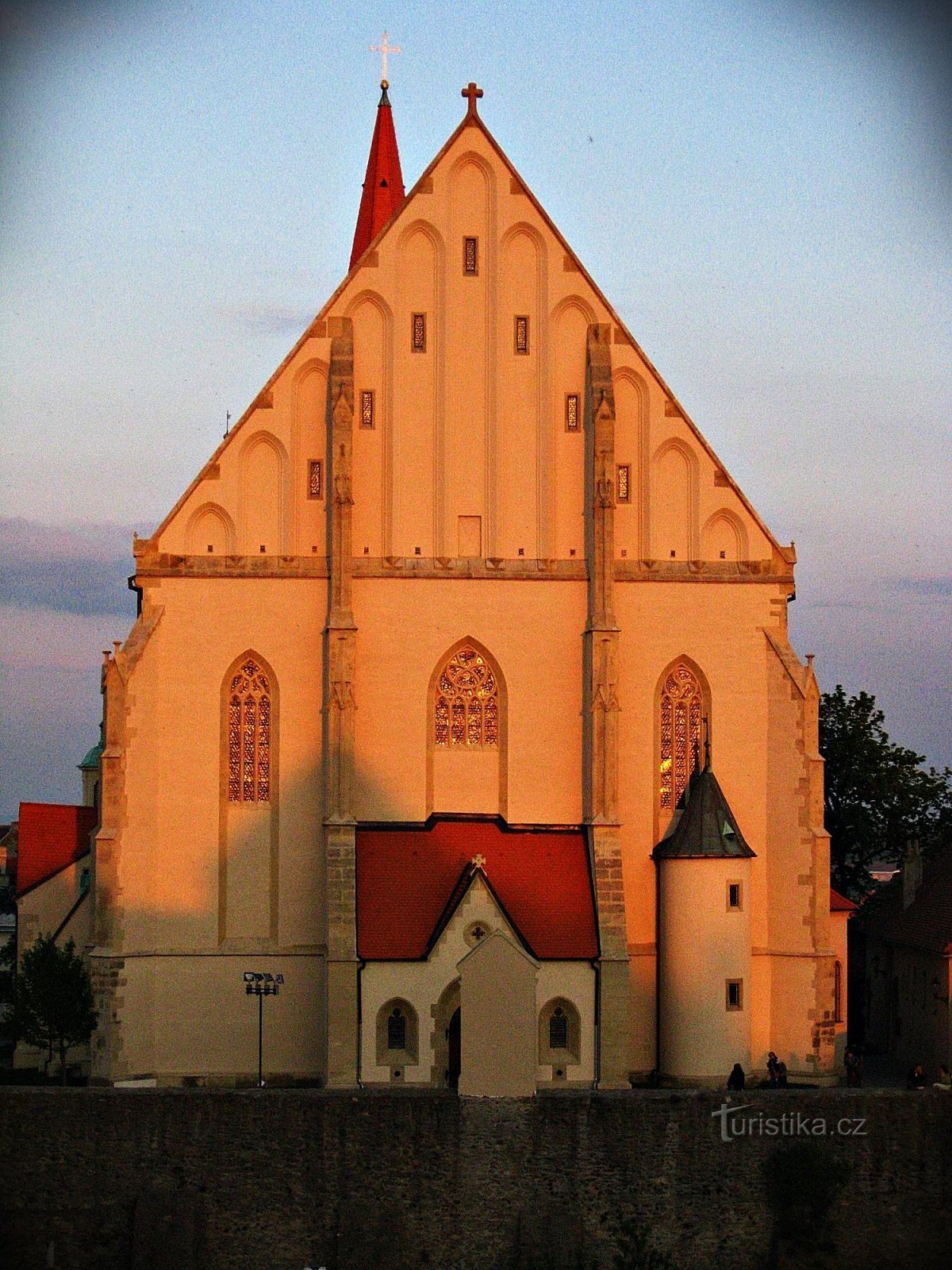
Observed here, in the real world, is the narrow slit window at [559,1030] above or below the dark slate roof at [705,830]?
below

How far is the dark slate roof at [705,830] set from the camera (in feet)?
164

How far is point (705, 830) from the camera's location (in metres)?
50.0

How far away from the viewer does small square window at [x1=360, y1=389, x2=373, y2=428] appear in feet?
170

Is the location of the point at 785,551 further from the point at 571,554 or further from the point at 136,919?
the point at 136,919

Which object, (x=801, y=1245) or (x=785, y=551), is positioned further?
(x=785, y=551)

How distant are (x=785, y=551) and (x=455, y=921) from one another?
11.4 m

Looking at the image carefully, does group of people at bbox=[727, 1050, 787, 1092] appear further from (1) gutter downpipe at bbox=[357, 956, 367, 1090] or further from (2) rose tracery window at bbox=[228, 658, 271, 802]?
(2) rose tracery window at bbox=[228, 658, 271, 802]

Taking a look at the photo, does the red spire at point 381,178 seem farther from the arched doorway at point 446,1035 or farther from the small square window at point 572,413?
the arched doorway at point 446,1035

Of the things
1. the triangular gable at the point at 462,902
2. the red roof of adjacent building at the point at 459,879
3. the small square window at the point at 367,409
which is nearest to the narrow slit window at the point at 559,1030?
the red roof of adjacent building at the point at 459,879

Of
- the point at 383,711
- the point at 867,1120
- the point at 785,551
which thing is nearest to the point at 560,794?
the point at 383,711

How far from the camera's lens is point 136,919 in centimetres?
4994

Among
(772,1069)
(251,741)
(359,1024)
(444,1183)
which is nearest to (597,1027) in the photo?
(772,1069)

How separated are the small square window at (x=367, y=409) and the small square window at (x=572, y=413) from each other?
14.3 feet

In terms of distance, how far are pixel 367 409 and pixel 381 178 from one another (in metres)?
20.8
